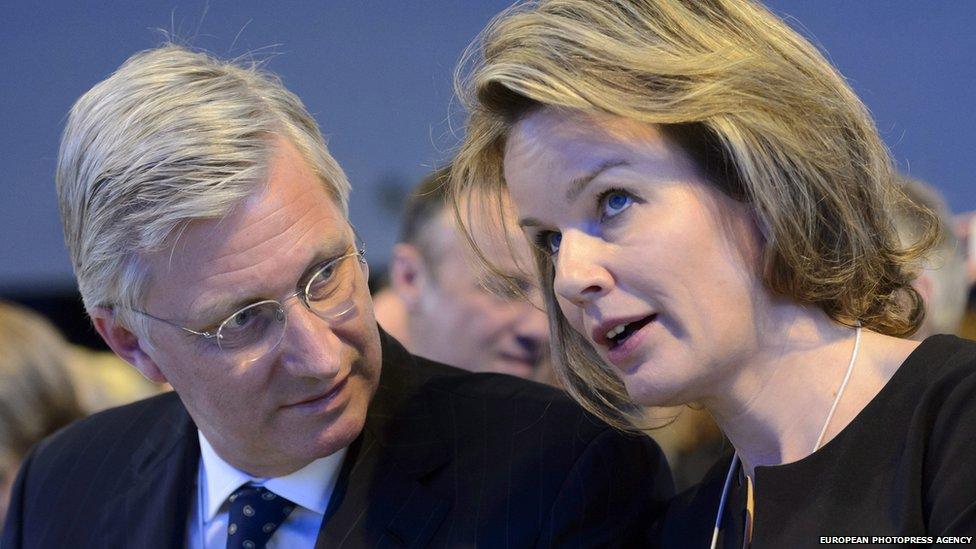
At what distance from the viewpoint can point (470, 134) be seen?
6.79 feet

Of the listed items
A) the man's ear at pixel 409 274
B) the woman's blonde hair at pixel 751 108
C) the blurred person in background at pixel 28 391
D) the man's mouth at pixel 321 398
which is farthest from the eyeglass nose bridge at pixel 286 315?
the man's ear at pixel 409 274

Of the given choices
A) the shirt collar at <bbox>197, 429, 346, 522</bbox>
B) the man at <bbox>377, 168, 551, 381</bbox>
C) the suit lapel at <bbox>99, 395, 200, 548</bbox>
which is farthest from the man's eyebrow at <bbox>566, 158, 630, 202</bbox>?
the man at <bbox>377, 168, 551, 381</bbox>

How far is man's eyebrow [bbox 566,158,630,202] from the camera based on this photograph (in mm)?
1701

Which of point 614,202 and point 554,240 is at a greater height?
point 614,202

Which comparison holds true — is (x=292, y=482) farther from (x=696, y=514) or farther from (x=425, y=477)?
(x=696, y=514)

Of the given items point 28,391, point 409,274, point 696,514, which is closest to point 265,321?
point 696,514

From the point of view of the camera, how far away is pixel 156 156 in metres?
2.09

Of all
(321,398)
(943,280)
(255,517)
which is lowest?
(255,517)

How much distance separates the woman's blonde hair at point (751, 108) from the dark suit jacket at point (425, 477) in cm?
58

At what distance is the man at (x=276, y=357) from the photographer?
2.10 meters

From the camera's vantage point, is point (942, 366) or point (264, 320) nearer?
point (942, 366)

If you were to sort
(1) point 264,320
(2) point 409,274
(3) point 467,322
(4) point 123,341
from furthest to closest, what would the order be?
(2) point 409,274 < (3) point 467,322 < (4) point 123,341 < (1) point 264,320

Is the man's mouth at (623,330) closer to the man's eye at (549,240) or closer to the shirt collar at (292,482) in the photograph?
the man's eye at (549,240)

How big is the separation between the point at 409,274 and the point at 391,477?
1.80 metres
